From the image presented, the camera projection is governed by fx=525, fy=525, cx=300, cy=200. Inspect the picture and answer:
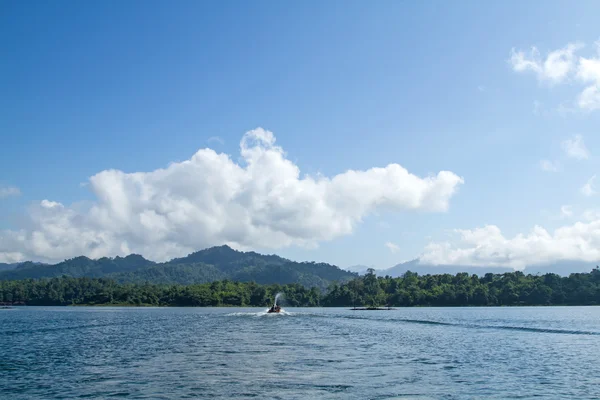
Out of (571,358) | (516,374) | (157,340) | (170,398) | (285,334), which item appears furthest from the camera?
(285,334)

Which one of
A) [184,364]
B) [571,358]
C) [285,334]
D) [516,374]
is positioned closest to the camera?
[516,374]

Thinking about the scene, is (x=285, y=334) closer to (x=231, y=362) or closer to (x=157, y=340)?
(x=157, y=340)

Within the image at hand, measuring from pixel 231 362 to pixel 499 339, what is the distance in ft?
162

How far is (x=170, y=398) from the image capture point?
124 feet

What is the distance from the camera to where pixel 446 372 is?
167 ft

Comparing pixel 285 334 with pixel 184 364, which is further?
pixel 285 334

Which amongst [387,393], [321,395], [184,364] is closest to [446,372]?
[387,393]

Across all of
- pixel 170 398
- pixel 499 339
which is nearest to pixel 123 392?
pixel 170 398

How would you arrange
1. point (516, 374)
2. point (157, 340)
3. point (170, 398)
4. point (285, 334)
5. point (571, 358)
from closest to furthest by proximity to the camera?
point (170, 398), point (516, 374), point (571, 358), point (157, 340), point (285, 334)

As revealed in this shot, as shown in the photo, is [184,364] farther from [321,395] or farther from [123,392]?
[321,395]

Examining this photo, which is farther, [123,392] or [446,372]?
[446,372]

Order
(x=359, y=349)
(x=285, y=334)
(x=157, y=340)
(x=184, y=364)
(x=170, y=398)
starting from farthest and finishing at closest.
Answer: (x=285, y=334) < (x=157, y=340) < (x=359, y=349) < (x=184, y=364) < (x=170, y=398)

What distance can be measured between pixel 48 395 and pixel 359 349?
131 feet

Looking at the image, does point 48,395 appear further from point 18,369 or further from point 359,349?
point 359,349
